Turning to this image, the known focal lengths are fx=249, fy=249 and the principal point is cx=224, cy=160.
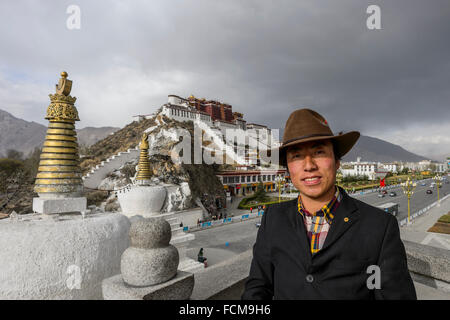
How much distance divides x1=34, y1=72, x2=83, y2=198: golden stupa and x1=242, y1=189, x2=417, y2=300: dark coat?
489cm

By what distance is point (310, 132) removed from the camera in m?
2.11

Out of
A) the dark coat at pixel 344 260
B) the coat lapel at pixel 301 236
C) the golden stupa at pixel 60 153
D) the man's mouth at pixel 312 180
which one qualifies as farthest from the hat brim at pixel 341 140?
the golden stupa at pixel 60 153

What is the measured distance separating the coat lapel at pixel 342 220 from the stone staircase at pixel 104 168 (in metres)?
36.1

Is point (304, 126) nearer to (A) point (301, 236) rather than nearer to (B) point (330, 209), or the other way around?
(B) point (330, 209)

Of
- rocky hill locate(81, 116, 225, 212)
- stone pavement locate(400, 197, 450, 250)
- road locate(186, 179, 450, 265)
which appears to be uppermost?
rocky hill locate(81, 116, 225, 212)

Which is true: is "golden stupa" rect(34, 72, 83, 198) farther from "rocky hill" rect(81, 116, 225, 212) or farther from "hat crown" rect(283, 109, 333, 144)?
"rocky hill" rect(81, 116, 225, 212)

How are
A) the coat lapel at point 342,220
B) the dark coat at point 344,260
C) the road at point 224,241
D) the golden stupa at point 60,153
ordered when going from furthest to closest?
the road at point 224,241
the golden stupa at point 60,153
the coat lapel at point 342,220
the dark coat at point 344,260

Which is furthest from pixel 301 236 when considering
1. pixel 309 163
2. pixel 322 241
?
pixel 309 163

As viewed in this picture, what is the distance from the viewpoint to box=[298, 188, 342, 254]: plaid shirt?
7.18 feet

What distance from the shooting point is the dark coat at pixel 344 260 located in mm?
1898

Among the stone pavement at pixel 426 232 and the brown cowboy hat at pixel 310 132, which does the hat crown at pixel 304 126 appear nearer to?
the brown cowboy hat at pixel 310 132

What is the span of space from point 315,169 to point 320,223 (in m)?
0.51

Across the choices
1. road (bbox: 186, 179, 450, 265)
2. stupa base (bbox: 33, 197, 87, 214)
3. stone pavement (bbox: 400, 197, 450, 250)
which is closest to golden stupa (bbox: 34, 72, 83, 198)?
stupa base (bbox: 33, 197, 87, 214)
